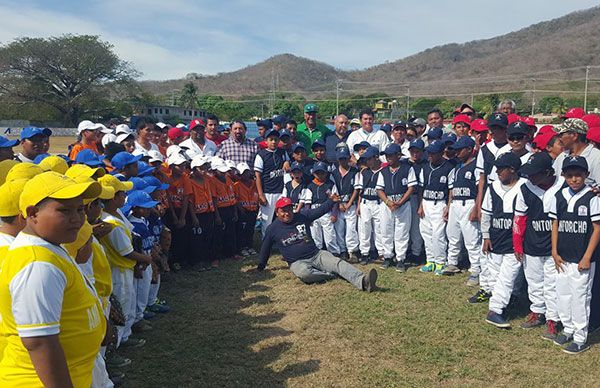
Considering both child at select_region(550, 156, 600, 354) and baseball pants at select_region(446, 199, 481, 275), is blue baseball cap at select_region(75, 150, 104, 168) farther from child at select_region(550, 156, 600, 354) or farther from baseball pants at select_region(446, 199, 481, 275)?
child at select_region(550, 156, 600, 354)

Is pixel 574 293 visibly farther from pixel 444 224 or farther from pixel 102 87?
pixel 102 87

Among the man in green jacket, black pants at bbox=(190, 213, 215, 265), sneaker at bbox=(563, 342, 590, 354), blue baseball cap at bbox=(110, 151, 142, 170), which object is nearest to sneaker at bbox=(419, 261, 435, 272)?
sneaker at bbox=(563, 342, 590, 354)

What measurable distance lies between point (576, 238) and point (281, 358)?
123 inches

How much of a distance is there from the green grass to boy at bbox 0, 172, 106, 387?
2255 millimetres

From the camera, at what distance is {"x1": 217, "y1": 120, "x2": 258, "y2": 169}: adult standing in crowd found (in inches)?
340

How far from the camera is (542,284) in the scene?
204 inches

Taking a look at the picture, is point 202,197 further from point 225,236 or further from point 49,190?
point 49,190

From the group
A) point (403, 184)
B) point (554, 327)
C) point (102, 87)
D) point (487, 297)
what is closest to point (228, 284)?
point (403, 184)

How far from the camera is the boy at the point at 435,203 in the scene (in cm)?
714

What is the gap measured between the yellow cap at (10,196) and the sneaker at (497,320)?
483cm

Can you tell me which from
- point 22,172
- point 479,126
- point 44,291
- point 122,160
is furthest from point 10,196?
point 479,126

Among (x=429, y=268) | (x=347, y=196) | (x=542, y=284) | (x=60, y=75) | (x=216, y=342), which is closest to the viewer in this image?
(x=216, y=342)

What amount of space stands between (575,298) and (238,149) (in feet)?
19.2

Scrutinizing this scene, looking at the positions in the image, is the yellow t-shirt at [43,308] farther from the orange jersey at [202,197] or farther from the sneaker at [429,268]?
the sneaker at [429,268]
